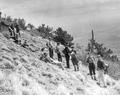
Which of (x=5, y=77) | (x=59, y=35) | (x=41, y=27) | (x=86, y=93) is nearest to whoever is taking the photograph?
(x=5, y=77)

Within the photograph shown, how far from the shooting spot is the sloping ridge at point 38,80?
11227 millimetres

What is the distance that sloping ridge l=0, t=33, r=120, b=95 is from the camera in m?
11.2

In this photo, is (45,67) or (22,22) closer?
(45,67)

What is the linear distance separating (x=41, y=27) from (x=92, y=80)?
43.2 metres

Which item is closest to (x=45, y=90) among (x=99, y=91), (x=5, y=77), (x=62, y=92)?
(x=62, y=92)

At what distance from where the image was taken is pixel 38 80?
43.7 feet

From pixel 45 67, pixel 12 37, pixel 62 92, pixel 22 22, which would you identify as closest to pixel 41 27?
pixel 22 22

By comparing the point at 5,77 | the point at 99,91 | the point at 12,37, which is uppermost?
the point at 12,37

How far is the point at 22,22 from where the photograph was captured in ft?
172

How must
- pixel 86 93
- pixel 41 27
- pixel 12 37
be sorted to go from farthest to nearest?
pixel 41 27 < pixel 12 37 < pixel 86 93

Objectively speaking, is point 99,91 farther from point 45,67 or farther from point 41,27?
point 41,27

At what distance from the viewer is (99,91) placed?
13938 millimetres

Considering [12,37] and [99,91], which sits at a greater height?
[12,37]

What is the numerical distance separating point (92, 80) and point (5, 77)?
22.5 feet
